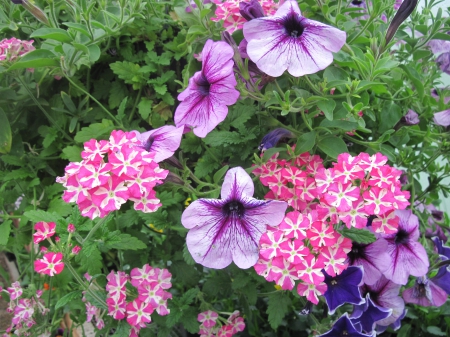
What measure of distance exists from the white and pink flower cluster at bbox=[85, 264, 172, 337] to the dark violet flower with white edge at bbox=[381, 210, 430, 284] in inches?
15.4

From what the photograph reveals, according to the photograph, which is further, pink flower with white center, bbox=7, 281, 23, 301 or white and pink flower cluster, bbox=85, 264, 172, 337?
pink flower with white center, bbox=7, 281, 23, 301

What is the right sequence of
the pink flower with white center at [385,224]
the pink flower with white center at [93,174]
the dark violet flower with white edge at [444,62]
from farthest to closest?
1. the dark violet flower with white edge at [444,62]
2. the pink flower with white center at [385,224]
3. the pink flower with white center at [93,174]

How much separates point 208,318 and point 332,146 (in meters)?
0.42

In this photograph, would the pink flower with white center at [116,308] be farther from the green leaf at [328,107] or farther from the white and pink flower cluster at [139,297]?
the green leaf at [328,107]

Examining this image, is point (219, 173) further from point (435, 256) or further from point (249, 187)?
point (435, 256)

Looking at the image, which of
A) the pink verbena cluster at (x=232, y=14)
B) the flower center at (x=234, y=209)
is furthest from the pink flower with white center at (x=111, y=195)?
the pink verbena cluster at (x=232, y=14)

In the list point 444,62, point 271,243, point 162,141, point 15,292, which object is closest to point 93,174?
point 162,141

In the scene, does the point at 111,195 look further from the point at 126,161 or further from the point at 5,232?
the point at 5,232

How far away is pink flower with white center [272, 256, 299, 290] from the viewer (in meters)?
0.62

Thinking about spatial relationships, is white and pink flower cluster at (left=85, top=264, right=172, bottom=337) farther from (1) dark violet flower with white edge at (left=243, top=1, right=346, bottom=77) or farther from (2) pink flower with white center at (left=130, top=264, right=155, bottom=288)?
(1) dark violet flower with white edge at (left=243, top=1, right=346, bottom=77)

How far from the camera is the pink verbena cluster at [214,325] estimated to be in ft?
2.89

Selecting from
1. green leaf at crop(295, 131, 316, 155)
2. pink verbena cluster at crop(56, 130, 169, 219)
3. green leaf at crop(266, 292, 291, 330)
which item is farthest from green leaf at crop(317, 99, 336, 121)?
green leaf at crop(266, 292, 291, 330)

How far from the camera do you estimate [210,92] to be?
0.71 metres

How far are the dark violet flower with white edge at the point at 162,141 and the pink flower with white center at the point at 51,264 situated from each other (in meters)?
0.22
